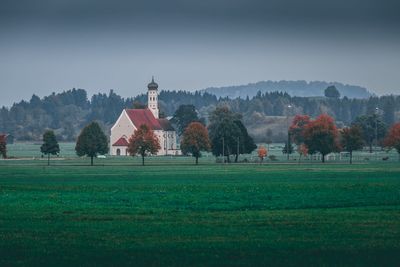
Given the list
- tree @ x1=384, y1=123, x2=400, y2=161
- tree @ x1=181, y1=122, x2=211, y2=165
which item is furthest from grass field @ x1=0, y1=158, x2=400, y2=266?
tree @ x1=384, y1=123, x2=400, y2=161

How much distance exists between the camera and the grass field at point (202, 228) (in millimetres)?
30297

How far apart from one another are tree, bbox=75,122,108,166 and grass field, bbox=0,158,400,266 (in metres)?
80.1

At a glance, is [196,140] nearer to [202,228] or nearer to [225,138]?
[225,138]

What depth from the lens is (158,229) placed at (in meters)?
37.8

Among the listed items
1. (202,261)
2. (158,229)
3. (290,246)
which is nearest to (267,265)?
(202,261)

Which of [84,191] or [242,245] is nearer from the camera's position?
[242,245]

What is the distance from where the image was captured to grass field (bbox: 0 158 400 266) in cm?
3030

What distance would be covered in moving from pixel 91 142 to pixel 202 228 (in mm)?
104797

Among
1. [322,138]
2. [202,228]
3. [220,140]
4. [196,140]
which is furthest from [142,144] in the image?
[202,228]

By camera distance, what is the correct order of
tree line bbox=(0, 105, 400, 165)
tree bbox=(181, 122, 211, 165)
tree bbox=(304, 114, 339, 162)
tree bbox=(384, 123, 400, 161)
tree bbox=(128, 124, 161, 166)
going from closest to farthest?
tree line bbox=(0, 105, 400, 165) → tree bbox=(128, 124, 161, 166) → tree bbox=(304, 114, 339, 162) → tree bbox=(181, 122, 211, 165) → tree bbox=(384, 123, 400, 161)

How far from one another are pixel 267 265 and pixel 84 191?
1385 inches

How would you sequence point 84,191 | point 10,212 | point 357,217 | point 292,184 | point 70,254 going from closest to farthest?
point 70,254, point 357,217, point 10,212, point 84,191, point 292,184

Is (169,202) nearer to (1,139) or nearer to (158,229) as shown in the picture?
(158,229)

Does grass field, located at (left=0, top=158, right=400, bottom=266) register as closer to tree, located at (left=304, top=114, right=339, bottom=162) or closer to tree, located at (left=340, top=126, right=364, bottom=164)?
tree, located at (left=304, top=114, right=339, bottom=162)
